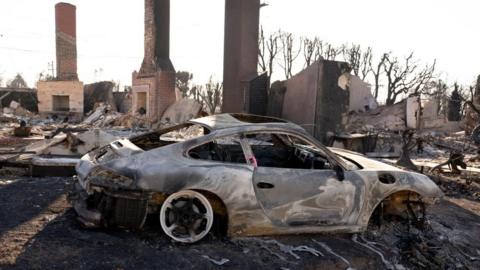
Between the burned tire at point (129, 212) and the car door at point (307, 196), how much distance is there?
3.67 ft

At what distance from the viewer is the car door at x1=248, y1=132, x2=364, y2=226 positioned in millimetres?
3855

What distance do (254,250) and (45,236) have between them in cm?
206

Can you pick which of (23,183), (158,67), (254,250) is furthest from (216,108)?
(254,250)

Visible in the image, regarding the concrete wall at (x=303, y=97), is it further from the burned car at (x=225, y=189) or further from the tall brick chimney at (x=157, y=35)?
the burned car at (x=225, y=189)

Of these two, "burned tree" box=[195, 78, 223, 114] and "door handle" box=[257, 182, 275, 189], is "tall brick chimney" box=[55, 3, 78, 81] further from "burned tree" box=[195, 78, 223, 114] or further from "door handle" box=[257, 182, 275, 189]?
"door handle" box=[257, 182, 275, 189]

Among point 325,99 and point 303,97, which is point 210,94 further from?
point 325,99

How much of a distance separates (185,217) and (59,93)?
91.4ft

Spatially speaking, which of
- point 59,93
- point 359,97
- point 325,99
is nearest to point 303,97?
point 325,99

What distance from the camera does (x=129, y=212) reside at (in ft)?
11.9

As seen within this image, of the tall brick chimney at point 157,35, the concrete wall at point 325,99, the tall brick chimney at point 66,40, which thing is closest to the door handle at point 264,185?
the concrete wall at point 325,99

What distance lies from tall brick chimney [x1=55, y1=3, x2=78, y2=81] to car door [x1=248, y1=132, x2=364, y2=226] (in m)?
28.1

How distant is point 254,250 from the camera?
3.74 meters

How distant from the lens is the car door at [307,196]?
386 centimetres

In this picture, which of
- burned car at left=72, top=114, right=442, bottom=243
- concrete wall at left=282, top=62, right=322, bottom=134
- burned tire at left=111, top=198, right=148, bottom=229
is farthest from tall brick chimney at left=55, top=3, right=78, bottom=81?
burned tire at left=111, top=198, right=148, bottom=229
